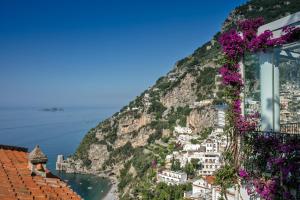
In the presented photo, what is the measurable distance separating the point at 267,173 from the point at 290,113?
105 cm

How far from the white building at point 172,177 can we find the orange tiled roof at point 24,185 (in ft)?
130

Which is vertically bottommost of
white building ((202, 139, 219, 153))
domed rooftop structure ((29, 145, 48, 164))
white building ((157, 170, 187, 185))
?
white building ((157, 170, 187, 185))

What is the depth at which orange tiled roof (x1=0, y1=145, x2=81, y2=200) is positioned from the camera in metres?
5.98

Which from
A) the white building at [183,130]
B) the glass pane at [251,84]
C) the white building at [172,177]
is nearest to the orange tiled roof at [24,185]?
the glass pane at [251,84]

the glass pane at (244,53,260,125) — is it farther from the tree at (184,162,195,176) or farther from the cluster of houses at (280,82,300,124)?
the tree at (184,162,195,176)

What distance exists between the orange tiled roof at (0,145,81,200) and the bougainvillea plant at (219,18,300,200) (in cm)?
332

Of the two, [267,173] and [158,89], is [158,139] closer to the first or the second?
[158,89]

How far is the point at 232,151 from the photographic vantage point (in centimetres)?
613

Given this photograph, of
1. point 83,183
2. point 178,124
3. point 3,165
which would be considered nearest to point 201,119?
point 178,124

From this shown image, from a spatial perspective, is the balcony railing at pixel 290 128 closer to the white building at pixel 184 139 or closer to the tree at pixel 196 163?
the tree at pixel 196 163

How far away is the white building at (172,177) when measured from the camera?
47.4 metres

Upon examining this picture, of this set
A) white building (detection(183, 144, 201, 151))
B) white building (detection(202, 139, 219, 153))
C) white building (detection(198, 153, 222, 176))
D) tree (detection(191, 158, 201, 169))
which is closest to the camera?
white building (detection(198, 153, 222, 176))

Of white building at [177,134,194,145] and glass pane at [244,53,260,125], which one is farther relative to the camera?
white building at [177,134,194,145]

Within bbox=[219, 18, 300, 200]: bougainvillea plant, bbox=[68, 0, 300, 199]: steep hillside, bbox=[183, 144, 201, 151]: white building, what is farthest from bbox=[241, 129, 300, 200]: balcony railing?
bbox=[68, 0, 300, 199]: steep hillside
